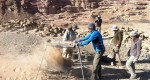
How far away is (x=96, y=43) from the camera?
43.7ft

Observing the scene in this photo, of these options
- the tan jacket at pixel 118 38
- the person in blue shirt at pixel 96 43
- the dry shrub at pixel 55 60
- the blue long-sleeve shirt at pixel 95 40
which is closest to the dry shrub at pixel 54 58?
the dry shrub at pixel 55 60

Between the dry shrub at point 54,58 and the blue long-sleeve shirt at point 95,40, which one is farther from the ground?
the blue long-sleeve shirt at point 95,40

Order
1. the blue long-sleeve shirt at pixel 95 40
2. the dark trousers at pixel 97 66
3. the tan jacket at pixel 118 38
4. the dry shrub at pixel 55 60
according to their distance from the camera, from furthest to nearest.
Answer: the tan jacket at pixel 118 38
the dry shrub at pixel 55 60
the dark trousers at pixel 97 66
the blue long-sleeve shirt at pixel 95 40

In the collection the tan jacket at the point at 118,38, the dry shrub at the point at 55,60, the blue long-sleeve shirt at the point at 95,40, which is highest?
the blue long-sleeve shirt at the point at 95,40

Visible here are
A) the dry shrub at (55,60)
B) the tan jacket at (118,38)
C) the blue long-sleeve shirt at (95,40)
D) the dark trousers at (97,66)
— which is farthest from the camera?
the tan jacket at (118,38)

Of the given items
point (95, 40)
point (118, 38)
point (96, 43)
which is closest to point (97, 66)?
point (96, 43)

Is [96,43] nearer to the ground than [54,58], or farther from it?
farther from it

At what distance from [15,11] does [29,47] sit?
1367 centimetres

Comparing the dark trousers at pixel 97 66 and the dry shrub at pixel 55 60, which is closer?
the dark trousers at pixel 97 66

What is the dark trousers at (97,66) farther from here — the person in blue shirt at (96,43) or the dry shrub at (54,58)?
the dry shrub at (54,58)

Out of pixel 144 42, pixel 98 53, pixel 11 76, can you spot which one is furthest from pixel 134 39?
pixel 144 42

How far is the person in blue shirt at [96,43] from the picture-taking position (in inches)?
→ 516

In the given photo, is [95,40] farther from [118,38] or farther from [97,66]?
[118,38]

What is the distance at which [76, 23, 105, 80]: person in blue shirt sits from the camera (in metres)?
13.1
